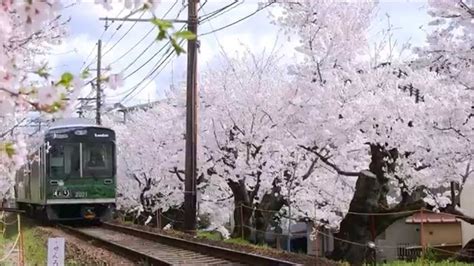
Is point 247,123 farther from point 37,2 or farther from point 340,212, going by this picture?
point 37,2

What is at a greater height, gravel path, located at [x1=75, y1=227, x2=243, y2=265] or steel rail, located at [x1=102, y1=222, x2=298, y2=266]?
steel rail, located at [x1=102, y1=222, x2=298, y2=266]

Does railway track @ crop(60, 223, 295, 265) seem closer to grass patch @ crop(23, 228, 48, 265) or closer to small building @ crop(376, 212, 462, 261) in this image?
grass patch @ crop(23, 228, 48, 265)

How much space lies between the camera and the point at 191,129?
14.9m

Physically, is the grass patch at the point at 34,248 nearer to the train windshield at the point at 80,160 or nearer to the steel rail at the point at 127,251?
the steel rail at the point at 127,251

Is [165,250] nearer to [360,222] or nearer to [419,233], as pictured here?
[360,222]

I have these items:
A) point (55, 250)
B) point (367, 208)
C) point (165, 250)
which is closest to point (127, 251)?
point (165, 250)

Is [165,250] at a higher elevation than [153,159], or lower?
lower

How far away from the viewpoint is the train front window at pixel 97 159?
16.8 m

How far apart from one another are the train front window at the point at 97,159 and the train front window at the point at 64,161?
18 centimetres

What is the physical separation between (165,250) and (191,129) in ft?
13.6

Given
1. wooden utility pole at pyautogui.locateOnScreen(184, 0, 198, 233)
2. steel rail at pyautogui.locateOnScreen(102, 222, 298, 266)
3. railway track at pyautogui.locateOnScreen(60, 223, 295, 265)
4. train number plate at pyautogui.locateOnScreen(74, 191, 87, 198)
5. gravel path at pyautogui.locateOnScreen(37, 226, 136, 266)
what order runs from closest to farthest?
1. steel rail at pyautogui.locateOnScreen(102, 222, 298, 266)
2. railway track at pyautogui.locateOnScreen(60, 223, 295, 265)
3. gravel path at pyautogui.locateOnScreen(37, 226, 136, 266)
4. wooden utility pole at pyautogui.locateOnScreen(184, 0, 198, 233)
5. train number plate at pyautogui.locateOnScreen(74, 191, 87, 198)

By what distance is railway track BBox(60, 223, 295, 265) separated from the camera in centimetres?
932

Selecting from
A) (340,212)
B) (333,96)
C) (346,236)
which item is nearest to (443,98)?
(333,96)

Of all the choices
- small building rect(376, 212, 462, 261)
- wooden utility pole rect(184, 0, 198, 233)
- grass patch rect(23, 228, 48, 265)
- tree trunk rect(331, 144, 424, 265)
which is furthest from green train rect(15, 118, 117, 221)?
small building rect(376, 212, 462, 261)
